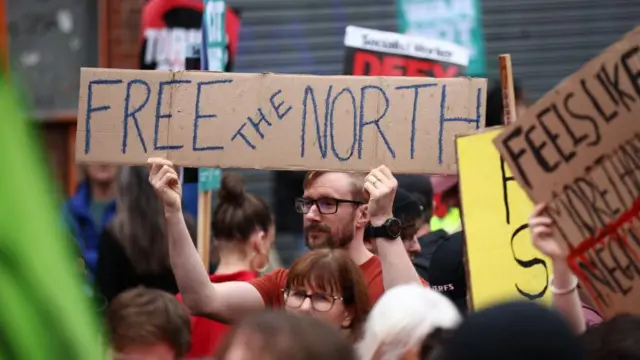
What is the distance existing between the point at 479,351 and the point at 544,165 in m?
1.57

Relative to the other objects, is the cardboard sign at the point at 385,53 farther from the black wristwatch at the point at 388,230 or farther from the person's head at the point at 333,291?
the person's head at the point at 333,291

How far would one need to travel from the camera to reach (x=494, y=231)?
385 centimetres

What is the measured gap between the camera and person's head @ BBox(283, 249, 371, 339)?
3893 mm

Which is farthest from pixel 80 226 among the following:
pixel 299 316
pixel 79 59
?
pixel 299 316

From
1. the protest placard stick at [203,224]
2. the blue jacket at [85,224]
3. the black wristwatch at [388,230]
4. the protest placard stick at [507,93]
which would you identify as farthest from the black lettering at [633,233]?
the blue jacket at [85,224]

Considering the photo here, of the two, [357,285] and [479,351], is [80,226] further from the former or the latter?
[479,351]

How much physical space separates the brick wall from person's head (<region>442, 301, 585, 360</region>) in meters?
8.13

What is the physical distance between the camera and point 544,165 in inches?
132

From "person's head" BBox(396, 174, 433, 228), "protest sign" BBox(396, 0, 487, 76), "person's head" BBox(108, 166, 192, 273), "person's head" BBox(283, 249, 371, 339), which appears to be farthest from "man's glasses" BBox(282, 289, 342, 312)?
"protest sign" BBox(396, 0, 487, 76)

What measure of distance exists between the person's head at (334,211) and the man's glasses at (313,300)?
460mm

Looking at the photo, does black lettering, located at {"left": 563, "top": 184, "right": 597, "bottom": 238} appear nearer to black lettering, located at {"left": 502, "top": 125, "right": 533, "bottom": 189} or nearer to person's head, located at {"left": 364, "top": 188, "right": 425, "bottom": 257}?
black lettering, located at {"left": 502, "top": 125, "right": 533, "bottom": 189}

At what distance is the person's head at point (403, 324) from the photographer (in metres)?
3.17

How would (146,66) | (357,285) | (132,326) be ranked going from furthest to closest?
1. (146,66)
2. (357,285)
3. (132,326)

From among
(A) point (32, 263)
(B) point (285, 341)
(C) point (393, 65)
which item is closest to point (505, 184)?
(B) point (285, 341)
